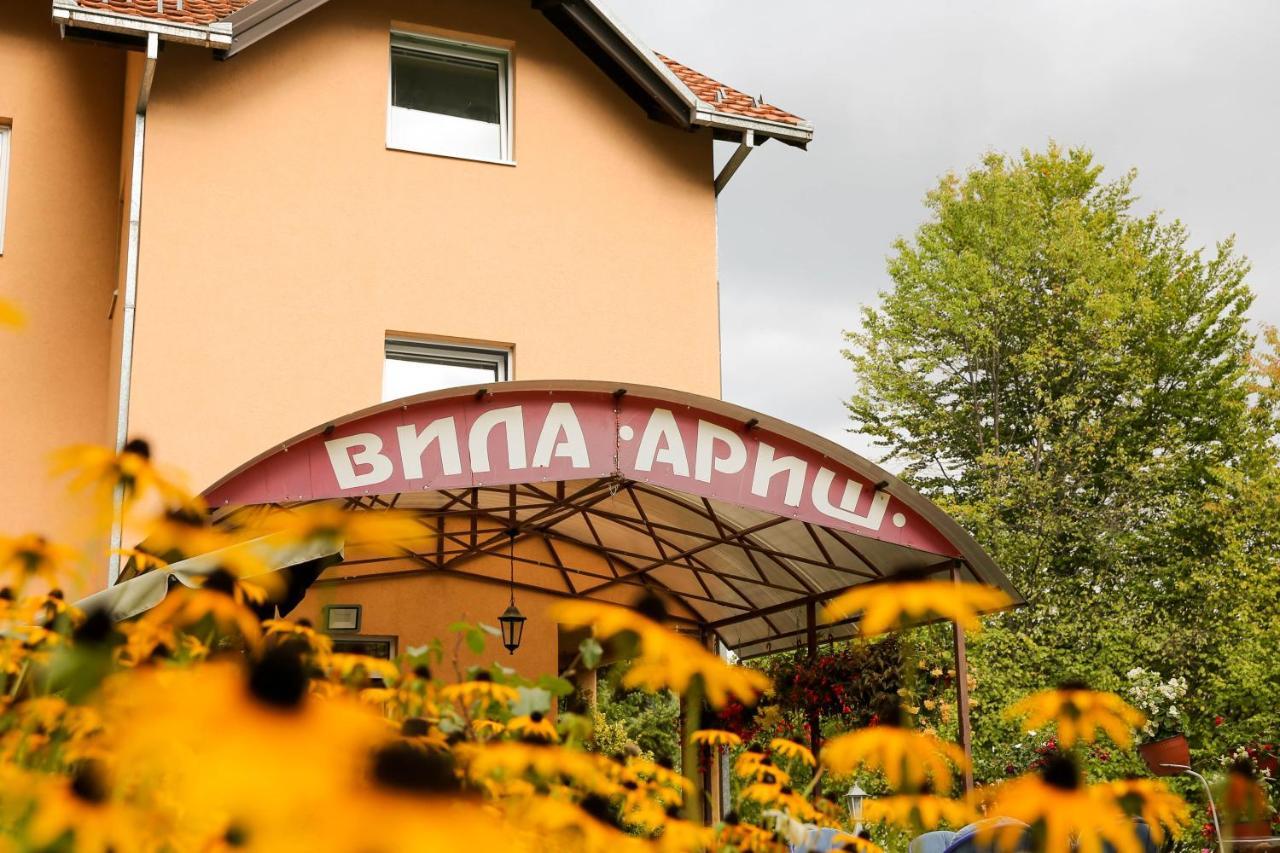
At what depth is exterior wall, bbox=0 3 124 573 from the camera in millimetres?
10062

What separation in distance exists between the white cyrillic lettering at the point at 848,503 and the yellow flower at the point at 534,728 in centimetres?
434

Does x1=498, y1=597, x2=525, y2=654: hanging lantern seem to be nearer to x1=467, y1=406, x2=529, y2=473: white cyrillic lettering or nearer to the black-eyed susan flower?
x1=467, y1=406, x2=529, y2=473: white cyrillic lettering

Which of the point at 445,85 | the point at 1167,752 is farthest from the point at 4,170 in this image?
the point at 1167,752

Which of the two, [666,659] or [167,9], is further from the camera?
[167,9]

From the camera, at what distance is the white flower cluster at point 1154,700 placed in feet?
51.8

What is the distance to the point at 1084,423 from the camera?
64.8 feet

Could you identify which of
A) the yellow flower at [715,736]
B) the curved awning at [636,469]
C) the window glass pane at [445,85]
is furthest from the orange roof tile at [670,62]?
the yellow flower at [715,736]

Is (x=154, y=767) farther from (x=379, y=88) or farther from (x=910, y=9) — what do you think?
(x=910, y=9)

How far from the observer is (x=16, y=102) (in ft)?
34.3

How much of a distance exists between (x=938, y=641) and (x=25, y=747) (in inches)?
728

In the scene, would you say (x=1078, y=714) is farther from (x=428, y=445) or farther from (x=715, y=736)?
(x=428, y=445)

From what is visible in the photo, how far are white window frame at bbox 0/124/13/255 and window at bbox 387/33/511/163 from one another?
2.94m

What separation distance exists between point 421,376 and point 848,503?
3.89m

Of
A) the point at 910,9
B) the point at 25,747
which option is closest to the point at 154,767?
→ the point at 25,747
